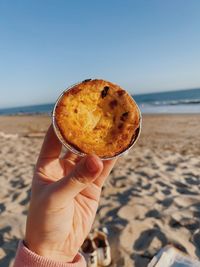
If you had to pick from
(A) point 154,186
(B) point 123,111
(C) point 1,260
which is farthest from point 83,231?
(A) point 154,186

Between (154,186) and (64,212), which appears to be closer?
(64,212)

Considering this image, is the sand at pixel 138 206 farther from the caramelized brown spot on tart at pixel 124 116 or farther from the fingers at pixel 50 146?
the caramelized brown spot on tart at pixel 124 116

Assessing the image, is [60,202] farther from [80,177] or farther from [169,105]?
[169,105]

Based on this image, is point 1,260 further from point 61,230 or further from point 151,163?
point 151,163

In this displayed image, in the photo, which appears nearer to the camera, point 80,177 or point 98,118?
point 80,177

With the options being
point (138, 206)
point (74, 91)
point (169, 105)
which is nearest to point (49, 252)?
point (74, 91)

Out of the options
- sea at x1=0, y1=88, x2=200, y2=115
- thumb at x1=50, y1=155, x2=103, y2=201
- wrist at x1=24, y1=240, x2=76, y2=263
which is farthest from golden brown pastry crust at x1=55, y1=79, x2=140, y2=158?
sea at x1=0, y1=88, x2=200, y2=115
